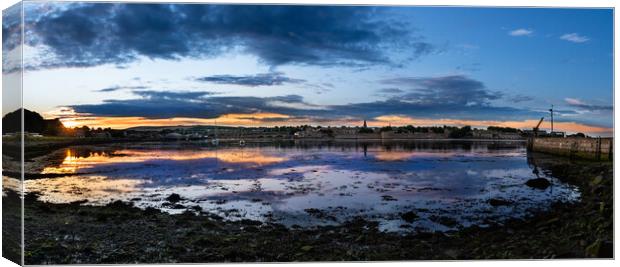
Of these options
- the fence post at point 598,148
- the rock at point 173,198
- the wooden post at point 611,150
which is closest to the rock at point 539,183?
the fence post at point 598,148

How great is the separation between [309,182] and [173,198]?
7.17 feet

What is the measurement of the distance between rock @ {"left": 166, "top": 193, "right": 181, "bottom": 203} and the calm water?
0.19 feet

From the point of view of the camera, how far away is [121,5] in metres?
9.31

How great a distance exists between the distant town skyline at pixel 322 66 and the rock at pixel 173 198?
3.81 ft

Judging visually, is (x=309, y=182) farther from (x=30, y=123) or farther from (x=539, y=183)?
(x=30, y=123)

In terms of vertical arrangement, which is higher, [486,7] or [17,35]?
[486,7]

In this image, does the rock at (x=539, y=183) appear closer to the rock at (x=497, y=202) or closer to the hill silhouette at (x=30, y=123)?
the rock at (x=497, y=202)

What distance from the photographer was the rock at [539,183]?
10.4m

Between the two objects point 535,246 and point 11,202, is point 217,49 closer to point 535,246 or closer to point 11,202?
point 11,202

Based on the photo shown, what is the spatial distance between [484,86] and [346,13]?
256 centimetres

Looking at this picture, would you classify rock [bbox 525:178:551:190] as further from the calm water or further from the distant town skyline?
the distant town skyline

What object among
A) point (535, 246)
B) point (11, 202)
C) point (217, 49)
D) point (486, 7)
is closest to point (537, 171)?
point (535, 246)

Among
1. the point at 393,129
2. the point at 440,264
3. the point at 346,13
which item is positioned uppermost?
the point at 346,13

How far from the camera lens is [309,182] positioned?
33.8 ft
